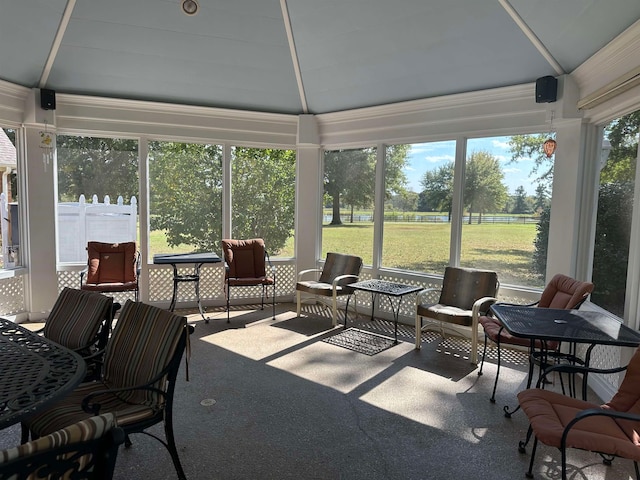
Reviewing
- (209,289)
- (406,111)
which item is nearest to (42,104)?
(209,289)

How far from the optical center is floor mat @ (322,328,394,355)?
15.3 feet

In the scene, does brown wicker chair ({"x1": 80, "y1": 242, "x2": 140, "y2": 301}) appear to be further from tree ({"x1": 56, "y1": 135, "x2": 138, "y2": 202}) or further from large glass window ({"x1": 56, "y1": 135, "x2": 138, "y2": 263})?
tree ({"x1": 56, "y1": 135, "x2": 138, "y2": 202})

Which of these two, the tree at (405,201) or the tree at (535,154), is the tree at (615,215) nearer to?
the tree at (535,154)

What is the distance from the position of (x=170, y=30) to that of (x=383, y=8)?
7.55ft

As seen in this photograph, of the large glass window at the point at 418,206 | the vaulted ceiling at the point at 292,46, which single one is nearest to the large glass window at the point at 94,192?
the vaulted ceiling at the point at 292,46

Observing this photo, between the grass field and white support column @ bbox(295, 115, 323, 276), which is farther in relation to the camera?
white support column @ bbox(295, 115, 323, 276)

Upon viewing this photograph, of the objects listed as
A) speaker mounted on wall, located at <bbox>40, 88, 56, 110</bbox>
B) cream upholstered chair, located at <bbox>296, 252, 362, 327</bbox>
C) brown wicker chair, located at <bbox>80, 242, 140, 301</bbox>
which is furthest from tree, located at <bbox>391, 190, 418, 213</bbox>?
speaker mounted on wall, located at <bbox>40, 88, 56, 110</bbox>

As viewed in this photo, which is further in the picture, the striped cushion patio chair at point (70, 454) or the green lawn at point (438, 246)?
Answer: the green lawn at point (438, 246)

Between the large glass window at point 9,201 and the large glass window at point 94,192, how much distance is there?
47cm

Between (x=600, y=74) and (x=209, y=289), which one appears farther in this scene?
(x=209, y=289)

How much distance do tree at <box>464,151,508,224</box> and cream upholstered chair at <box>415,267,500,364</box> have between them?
0.77m

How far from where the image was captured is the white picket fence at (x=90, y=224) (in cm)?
564

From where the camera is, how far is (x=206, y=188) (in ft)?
20.6

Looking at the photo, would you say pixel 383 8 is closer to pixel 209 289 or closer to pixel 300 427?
pixel 300 427
